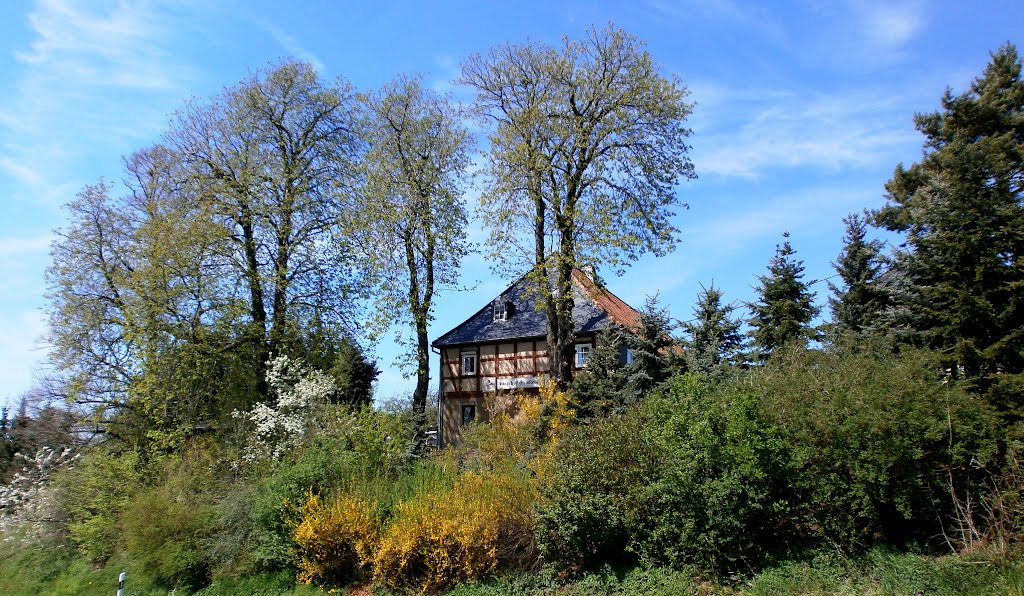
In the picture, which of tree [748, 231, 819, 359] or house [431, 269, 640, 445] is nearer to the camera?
tree [748, 231, 819, 359]

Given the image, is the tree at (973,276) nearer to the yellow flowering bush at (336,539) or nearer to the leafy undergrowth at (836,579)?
the leafy undergrowth at (836,579)

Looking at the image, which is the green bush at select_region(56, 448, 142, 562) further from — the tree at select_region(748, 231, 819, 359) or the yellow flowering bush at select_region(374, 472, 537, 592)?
the tree at select_region(748, 231, 819, 359)

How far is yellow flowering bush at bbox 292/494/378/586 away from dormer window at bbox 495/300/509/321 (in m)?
19.5

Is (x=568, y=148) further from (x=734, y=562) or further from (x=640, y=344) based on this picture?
(x=734, y=562)

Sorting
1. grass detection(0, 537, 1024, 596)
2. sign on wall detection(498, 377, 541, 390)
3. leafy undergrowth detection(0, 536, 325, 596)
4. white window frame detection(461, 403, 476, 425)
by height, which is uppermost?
sign on wall detection(498, 377, 541, 390)

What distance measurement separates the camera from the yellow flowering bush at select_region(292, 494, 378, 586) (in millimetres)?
12391

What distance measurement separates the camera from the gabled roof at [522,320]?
27.8m

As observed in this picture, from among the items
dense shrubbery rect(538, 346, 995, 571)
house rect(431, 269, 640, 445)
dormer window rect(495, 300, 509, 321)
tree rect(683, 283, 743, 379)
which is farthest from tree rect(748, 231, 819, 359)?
dormer window rect(495, 300, 509, 321)

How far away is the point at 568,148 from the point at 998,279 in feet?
42.9

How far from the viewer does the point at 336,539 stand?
41.0ft

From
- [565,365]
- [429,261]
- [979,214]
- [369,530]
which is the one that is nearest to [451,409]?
[429,261]

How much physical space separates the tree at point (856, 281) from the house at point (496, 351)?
11.8 meters

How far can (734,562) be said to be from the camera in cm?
933

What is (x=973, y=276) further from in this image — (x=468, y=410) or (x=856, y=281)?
(x=468, y=410)
